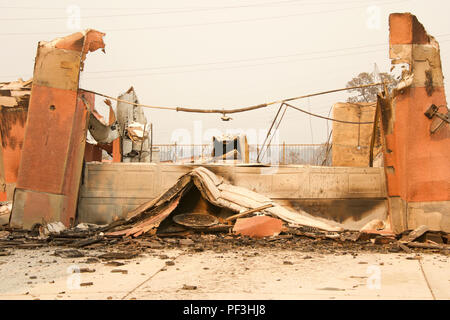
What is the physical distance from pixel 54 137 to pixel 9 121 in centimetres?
197

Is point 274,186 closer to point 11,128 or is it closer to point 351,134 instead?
point 11,128

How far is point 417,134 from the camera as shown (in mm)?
8914

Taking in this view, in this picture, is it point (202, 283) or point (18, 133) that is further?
point (18, 133)

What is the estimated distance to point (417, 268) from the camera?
5242mm

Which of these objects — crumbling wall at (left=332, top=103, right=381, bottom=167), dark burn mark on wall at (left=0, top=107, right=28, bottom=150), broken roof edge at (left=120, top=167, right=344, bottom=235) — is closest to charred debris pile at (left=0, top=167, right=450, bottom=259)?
broken roof edge at (left=120, top=167, right=344, bottom=235)

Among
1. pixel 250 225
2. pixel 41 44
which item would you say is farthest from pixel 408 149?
pixel 41 44

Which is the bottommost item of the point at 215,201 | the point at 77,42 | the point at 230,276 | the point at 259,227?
the point at 230,276

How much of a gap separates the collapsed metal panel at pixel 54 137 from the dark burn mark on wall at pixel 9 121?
4.65 feet

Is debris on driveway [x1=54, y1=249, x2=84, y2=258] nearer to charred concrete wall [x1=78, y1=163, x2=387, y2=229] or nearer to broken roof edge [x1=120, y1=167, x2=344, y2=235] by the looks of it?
broken roof edge [x1=120, y1=167, x2=344, y2=235]

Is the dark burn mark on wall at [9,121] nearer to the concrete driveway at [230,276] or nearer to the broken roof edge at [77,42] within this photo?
the broken roof edge at [77,42]

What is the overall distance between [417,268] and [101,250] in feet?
14.5

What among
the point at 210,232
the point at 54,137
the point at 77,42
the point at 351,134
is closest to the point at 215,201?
the point at 210,232

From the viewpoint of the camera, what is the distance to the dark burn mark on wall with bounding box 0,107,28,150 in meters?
10.1
